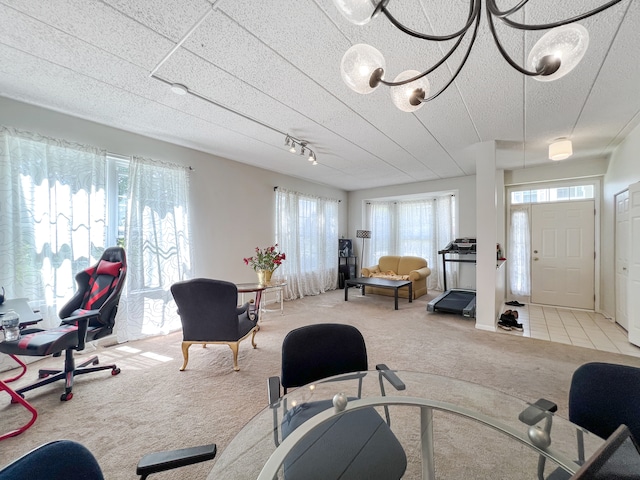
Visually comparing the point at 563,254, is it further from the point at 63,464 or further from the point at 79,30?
the point at 79,30

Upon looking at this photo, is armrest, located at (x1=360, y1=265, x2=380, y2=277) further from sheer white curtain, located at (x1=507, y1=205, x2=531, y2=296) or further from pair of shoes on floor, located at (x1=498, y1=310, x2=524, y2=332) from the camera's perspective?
pair of shoes on floor, located at (x1=498, y1=310, x2=524, y2=332)

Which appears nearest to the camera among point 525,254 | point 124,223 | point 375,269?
point 124,223

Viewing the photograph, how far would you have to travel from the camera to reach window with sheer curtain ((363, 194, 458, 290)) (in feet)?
20.5

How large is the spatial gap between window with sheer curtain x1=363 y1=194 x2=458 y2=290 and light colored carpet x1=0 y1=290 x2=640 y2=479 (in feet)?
9.00

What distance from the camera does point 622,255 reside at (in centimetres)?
359

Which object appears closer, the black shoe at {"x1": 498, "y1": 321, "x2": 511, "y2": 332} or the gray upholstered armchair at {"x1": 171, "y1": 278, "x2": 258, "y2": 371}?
the gray upholstered armchair at {"x1": 171, "y1": 278, "x2": 258, "y2": 371}

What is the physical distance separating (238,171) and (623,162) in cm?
572

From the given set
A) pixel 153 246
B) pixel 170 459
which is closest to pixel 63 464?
pixel 170 459

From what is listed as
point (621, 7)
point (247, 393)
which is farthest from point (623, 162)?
point (247, 393)

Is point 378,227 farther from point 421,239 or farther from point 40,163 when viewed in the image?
point 40,163

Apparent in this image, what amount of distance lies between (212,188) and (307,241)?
8.06 feet

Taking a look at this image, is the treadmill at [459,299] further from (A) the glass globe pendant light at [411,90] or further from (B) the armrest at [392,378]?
(A) the glass globe pendant light at [411,90]

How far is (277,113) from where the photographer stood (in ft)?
9.06

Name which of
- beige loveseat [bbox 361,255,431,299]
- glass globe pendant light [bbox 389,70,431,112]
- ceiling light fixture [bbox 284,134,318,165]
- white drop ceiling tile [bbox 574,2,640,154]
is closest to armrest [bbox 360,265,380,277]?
beige loveseat [bbox 361,255,431,299]
